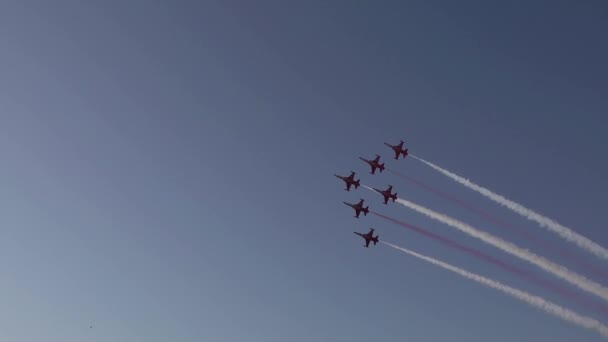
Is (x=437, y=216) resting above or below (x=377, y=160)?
below

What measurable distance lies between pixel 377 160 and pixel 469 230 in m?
34.4

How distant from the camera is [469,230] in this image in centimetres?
12556

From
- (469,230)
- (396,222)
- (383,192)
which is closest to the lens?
(469,230)

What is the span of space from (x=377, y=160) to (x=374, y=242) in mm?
23653

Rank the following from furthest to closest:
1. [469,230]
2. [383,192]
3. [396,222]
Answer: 1. [383,192]
2. [396,222]
3. [469,230]

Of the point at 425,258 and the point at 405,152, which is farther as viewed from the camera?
the point at 405,152

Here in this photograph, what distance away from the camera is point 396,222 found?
447ft

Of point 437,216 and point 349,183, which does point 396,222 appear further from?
point 349,183

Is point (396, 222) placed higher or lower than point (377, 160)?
lower

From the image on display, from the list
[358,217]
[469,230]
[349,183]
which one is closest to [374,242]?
[358,217]

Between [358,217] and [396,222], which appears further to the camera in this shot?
[358,217]

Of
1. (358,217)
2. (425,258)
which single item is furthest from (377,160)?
(425,258)

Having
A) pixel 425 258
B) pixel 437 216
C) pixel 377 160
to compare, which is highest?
pixel 377 160

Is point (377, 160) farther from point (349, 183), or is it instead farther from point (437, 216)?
point (437, 216)
